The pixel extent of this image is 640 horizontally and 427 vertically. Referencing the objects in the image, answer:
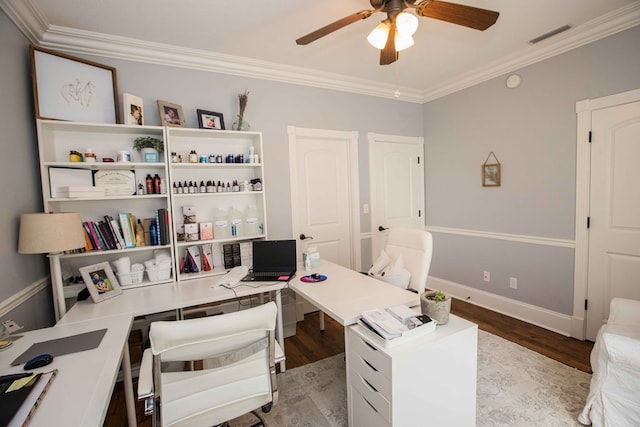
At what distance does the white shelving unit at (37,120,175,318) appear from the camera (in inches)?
77.1

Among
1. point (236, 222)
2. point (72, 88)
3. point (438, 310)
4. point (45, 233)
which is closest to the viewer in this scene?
point (438, 310)

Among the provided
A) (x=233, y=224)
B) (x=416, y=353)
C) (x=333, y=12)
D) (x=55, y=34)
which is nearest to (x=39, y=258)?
(x=233, y=224)

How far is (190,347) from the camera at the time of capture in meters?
1.12

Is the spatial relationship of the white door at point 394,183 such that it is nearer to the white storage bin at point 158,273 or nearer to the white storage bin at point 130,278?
the white storage bin at point 158,273

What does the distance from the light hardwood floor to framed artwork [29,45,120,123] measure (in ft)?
5.83

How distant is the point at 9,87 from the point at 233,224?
162cm

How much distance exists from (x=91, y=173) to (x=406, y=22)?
2357 mm

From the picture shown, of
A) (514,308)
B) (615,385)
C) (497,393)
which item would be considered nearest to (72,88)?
(497,393)

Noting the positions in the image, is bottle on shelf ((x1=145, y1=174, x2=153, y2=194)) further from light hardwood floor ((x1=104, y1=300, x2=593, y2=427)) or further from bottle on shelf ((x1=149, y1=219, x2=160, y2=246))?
light hardwood floor ((x1=104, y1=300, x2=593, y2=427))

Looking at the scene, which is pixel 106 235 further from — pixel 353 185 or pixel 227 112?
pixel 353 185

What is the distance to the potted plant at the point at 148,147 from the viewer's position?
2.24 metres

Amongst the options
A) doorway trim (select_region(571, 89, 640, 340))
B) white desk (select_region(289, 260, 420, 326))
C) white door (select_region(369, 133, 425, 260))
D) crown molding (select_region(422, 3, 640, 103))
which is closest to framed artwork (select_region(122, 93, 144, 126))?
white desk (select_region(289, 260, 420, 326))

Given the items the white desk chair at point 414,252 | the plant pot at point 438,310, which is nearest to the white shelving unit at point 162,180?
the white desk chair at point 414,252

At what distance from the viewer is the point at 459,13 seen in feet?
5.01
